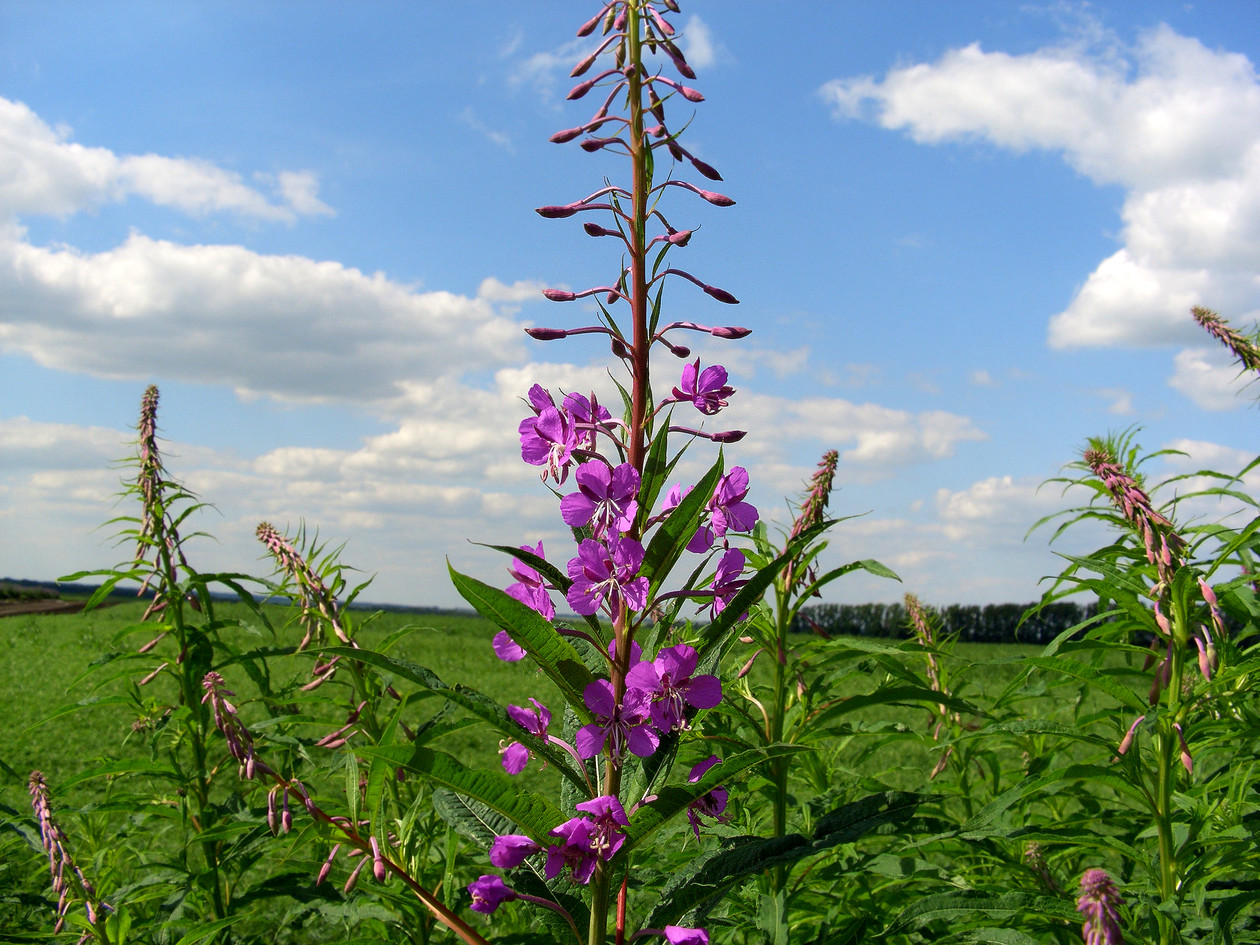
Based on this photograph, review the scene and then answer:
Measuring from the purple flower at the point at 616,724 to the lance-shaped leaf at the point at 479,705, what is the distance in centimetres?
10

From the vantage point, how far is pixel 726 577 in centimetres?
164

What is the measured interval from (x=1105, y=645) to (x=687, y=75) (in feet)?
7.34

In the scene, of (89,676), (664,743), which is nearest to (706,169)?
(664,743)

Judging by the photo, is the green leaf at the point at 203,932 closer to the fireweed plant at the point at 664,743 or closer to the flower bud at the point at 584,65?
the fireweed plant at the point at 664,743

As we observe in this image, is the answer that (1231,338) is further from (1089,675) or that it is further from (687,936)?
(687,936)

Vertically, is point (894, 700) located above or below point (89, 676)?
above

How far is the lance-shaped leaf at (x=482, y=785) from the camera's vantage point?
4.33 ft

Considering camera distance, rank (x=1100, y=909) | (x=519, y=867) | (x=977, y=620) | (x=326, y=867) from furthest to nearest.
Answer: (x=977, y=620) → (x=326, y=867) → (x=519, y=867) → (x=1100, y=909)

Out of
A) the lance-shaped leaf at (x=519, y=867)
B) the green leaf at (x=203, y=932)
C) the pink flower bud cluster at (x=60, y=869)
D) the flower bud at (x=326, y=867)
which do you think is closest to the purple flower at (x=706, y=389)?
the lance-shaped leaf at (x=519, y=867)

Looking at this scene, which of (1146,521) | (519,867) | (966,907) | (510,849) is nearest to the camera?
(510,849)

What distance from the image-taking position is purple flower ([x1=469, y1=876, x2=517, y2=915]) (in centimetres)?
149

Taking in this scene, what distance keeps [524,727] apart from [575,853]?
0.91ft

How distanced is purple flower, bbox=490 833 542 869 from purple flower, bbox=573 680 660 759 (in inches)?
7.9

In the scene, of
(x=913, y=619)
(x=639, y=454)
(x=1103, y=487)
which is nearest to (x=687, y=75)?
(x=639, y=454)
